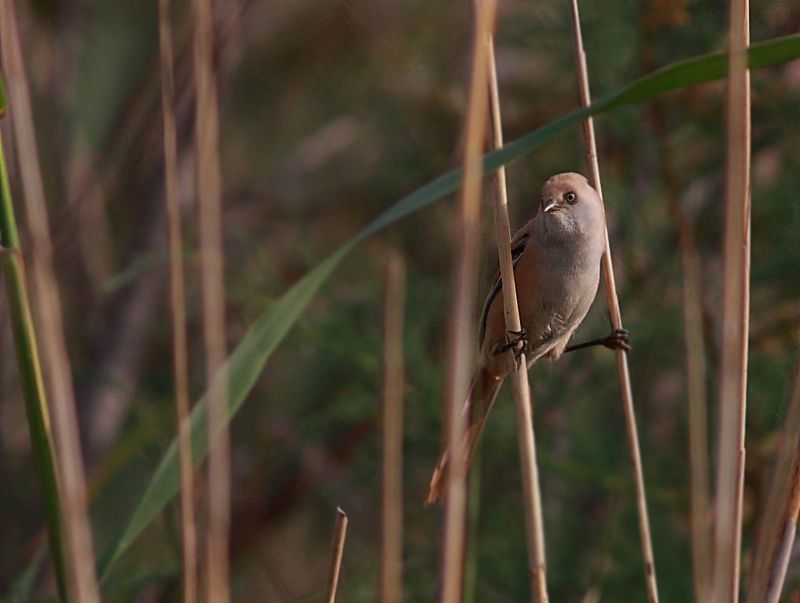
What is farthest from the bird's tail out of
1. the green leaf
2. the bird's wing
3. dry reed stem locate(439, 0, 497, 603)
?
dry reed stem locate(439, 0, 497, 603)

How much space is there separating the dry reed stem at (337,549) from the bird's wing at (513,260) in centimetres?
114

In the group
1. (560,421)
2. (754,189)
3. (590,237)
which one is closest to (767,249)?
(754,189)

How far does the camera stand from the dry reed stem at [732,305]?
5.49ft

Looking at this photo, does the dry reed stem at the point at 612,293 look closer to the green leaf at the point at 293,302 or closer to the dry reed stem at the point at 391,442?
the green leaf at the point at 293,302

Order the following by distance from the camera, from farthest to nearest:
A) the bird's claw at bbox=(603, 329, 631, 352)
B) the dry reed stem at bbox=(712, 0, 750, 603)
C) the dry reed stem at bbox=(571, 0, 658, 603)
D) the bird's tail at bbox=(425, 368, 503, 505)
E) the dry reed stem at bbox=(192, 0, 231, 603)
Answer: the bird's tail at bbox=(425, 368, 503, 505) < the bird's claw at bbox=(603, 329, 631, 352) < the dry reed stem at bbox=(571, 0, 658, 603) < the dry reed stem at bbox=(192, 0, 231, 603) < the dry reed stem at bbox=(712, 0, 750, 603)

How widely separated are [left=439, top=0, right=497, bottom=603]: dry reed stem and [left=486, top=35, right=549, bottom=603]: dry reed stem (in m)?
0.18

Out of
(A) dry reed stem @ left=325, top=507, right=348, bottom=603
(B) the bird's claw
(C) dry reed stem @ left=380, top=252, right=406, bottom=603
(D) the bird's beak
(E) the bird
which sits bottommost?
(A) dry reed stem @ left=325, top=507, right=348, bottom=603

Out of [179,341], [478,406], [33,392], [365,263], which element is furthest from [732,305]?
[365,263]

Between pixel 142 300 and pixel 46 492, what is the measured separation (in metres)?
3.64

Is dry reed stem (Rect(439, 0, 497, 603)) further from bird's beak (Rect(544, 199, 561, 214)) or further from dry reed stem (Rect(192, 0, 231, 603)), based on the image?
bird's beak (Rect(544, 199, 561, 214))

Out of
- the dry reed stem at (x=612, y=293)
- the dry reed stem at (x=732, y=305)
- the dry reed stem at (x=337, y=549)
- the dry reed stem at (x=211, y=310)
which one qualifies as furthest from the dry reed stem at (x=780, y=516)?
the dry reed stem at (x=211, y=310)

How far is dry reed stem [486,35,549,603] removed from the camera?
1845 millimetres

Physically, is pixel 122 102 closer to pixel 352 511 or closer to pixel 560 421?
pixel 352 511

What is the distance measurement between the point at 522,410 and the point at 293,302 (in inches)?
17.8
